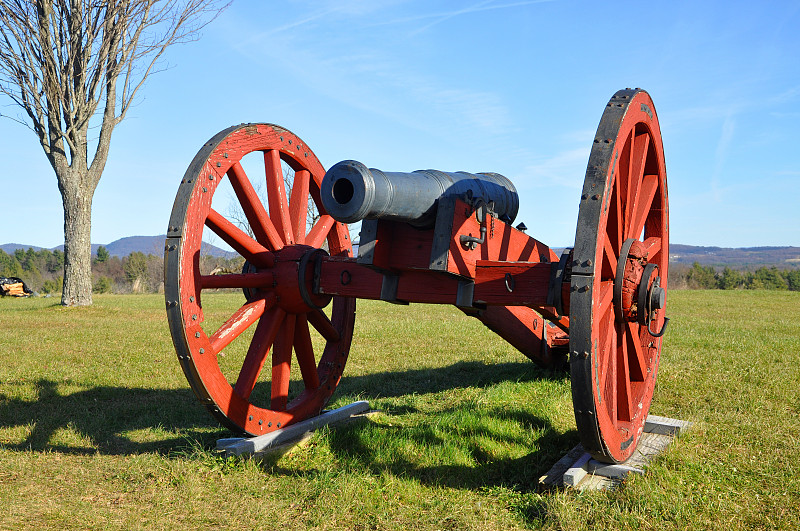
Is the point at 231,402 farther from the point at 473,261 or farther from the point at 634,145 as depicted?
the point at 634,145

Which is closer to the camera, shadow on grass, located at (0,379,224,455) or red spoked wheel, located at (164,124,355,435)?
red spoked wheel, located at (164,124,355,435)

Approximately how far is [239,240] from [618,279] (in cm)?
229

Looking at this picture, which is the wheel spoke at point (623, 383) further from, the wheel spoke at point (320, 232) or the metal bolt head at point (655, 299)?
the wheel spoke at point (320, 232)

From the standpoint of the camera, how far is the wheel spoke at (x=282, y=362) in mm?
4359

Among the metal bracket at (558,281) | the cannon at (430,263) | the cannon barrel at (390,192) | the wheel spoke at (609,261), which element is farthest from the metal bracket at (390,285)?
the wheel spoke at (609,261)

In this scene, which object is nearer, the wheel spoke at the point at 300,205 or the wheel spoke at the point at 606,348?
the wheel spoke at the point at 606,348

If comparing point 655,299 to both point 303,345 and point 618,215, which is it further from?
point 303,345

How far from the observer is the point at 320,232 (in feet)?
15.6

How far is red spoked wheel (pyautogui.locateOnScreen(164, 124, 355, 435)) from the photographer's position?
3576 millimetres

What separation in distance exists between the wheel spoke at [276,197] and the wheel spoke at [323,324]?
58 centimetres

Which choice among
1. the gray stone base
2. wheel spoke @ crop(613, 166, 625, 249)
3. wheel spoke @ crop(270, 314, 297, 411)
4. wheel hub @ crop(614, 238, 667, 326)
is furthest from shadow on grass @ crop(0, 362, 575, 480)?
wheel spoke @ crop(613, 166, 625, 249)

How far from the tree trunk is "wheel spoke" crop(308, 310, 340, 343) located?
1045cm

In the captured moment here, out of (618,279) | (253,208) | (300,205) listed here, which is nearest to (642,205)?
(618,279)

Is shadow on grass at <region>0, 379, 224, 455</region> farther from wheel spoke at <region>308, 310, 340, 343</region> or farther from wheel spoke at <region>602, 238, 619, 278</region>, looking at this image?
wheel spoke at <region>602, 238, 619, 278</region>
